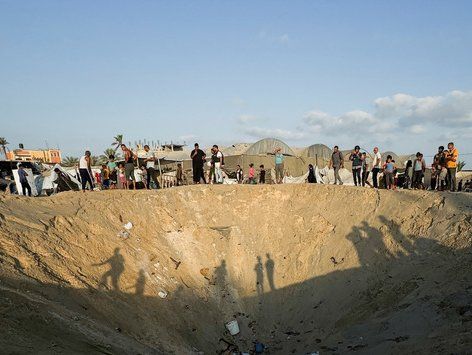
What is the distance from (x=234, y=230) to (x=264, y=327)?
3688 millimetres

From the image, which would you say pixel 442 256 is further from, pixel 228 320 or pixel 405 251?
pixel 228 320

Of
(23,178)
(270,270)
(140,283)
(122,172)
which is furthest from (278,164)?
(23,178)

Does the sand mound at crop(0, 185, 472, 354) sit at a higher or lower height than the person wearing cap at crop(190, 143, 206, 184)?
lower

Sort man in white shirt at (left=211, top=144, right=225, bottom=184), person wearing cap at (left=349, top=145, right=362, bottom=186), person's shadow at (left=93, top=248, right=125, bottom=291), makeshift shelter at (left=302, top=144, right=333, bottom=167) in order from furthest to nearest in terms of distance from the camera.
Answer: makeshift shelter at (left=302, top=144, right=333, bottom=167), man in white shirt at (left=211, top=144, right=225, bottom=184), person wearing cap at (left=349, top=145, right=362, bottom=186), person's shadow at (left=93, top=248, right=125, bottom=291)

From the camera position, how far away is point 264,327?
1027cm

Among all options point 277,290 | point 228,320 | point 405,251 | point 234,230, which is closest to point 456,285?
point 405,251

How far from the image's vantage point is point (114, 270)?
8938 mm

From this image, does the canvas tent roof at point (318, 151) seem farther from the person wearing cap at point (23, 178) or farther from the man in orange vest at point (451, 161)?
the person wearing cap at point (23, 178)

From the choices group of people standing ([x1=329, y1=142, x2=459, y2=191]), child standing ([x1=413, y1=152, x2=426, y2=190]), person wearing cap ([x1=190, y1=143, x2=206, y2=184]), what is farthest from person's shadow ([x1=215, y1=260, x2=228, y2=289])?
child standing ([x1=413, y1=152, x2=426, y2=190])

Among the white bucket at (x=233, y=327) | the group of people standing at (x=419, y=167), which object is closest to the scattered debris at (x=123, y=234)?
the white bucket at (x=233, y=327)

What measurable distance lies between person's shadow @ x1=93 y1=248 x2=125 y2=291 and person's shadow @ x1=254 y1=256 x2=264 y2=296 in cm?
456

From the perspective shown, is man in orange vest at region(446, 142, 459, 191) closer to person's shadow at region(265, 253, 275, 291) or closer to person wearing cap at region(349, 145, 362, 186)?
person wearing cap at region(349, 145, 362, 186)

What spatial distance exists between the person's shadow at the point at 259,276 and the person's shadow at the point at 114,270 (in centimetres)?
456

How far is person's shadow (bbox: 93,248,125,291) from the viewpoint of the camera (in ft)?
27.6
